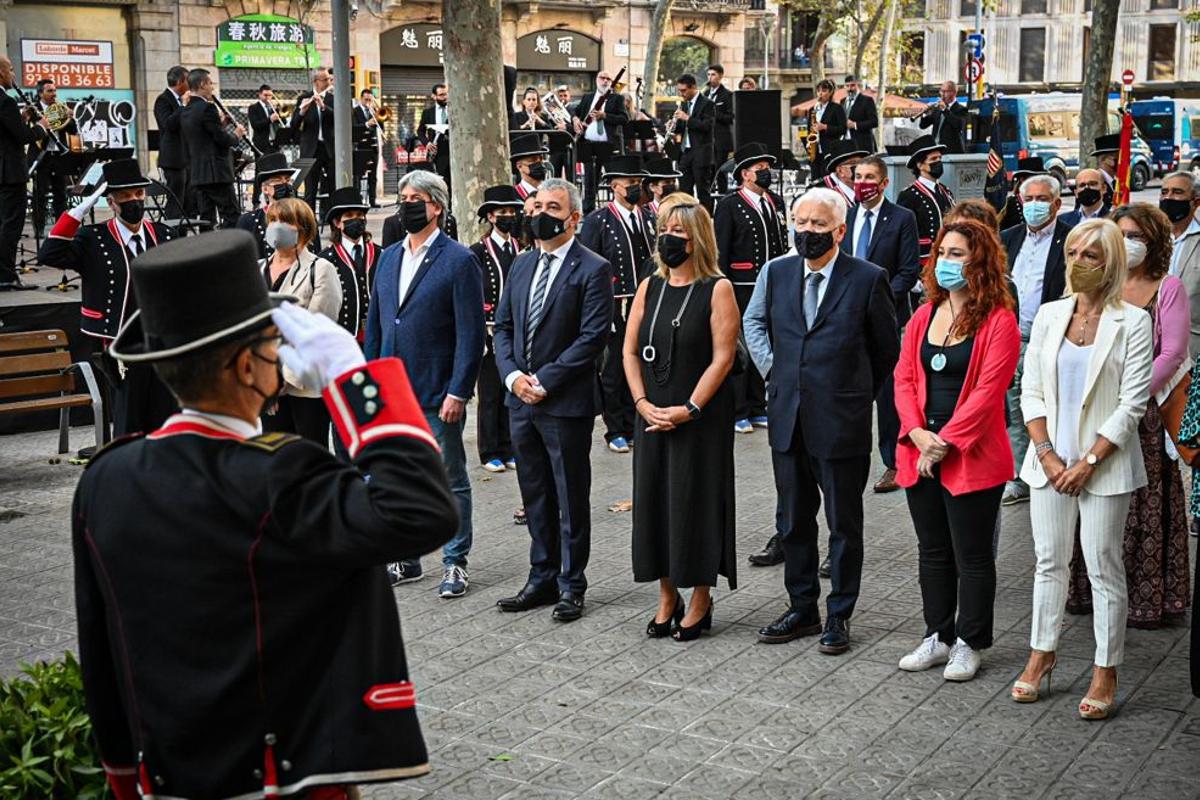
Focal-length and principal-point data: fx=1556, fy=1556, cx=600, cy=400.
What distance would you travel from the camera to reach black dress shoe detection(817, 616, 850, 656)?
709 cm

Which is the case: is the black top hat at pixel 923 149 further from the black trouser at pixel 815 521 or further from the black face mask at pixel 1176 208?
the black trouser at pixel 815 521

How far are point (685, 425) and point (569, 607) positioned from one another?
1.15 metres

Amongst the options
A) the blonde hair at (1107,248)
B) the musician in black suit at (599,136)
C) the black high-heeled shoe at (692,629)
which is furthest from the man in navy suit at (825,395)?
the musician in black suit at (599,136)

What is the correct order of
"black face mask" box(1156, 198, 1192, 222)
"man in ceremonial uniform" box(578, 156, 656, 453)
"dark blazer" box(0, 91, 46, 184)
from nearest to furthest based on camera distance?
"black face mask" box(1156, 198, 1192, 222)
"man in ceremonial uniform" box(578, 156, 656, 453)
"dark blazer" box(0, 91, 46, 184)

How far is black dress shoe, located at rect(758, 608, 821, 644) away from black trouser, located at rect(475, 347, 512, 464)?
14.1ft

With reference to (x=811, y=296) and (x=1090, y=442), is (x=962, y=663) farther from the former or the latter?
(x=811, y=296)

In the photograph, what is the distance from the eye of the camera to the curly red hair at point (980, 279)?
261 inches

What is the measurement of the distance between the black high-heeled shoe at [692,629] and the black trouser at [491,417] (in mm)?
4083

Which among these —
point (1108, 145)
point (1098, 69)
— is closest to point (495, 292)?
point (1108, 145)

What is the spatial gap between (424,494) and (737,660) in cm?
427

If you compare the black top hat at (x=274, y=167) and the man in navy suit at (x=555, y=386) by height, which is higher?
the black top hat at (x=274, y=167)

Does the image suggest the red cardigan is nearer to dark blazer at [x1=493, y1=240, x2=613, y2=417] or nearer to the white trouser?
the white trouser

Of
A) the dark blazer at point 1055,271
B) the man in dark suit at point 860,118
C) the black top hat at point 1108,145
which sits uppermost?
the man in dark suit at point 860,118

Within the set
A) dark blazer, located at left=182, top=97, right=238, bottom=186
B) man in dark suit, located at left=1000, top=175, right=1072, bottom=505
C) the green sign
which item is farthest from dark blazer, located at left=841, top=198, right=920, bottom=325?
the green sign
